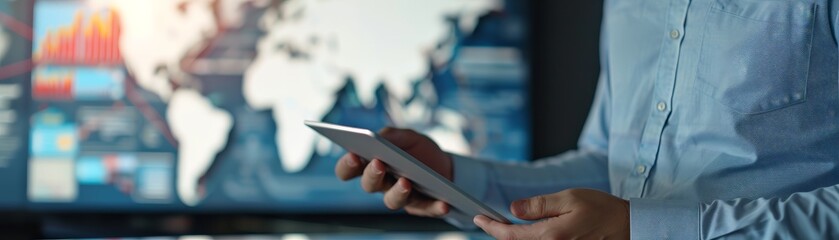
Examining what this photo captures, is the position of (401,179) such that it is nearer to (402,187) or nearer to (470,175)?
(402,187)

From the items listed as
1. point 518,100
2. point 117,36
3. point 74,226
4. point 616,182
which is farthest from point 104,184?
point 616,182

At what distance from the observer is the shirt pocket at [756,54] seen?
1.07 m

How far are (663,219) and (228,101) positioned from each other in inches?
65.7

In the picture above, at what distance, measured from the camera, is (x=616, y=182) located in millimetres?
1308

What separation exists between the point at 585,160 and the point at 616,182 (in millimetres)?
110

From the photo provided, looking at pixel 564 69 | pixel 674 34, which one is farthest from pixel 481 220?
pixel 564 69

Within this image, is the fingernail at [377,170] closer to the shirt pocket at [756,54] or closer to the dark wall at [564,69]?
the shirt pocket at [756,54]

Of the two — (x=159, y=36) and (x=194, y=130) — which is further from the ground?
(x=159, y=36)

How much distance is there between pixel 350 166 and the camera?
1235 mm

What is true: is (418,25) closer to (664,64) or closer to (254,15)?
(254,15)

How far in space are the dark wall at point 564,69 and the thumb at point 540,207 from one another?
172 centimetres

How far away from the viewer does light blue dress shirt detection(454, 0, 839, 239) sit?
994 mm

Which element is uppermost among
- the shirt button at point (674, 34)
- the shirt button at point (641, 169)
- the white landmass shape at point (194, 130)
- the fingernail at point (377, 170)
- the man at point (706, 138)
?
the shirt button at point (674, 34)

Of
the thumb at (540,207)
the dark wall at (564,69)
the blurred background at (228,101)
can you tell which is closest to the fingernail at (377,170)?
the thumb at (540,207)
